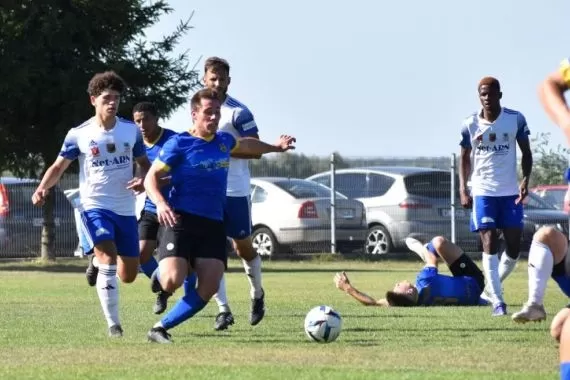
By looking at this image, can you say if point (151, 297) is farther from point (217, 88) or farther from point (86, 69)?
point (86, 69)

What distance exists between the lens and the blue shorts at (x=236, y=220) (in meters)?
12.8

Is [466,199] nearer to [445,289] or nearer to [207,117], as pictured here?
[445,289]

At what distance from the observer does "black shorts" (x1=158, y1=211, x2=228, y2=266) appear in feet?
35.8

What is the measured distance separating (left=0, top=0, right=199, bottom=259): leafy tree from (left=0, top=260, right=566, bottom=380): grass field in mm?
11034

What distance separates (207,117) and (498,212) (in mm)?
4553

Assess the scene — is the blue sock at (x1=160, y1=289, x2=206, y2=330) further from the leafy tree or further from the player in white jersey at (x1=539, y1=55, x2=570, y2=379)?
the leafy tree

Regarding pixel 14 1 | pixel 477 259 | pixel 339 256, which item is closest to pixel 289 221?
pixel 339 256

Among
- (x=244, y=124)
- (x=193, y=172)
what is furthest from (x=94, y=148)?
(x=193, y=172)

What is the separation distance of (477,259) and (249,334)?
18.3 metres

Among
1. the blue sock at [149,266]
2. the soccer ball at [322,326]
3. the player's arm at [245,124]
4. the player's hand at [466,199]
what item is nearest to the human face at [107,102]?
the player's arm at [245,124]

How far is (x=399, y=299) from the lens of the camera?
15.1 meters

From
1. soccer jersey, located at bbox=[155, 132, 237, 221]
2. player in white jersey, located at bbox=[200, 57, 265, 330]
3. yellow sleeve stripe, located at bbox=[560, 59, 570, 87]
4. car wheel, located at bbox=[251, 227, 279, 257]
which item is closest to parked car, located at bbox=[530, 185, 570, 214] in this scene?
car wheel, located at bbox=[251, 227, 279, 257]

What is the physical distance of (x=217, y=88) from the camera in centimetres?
1253

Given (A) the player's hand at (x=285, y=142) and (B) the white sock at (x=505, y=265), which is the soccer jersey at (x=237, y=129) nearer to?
(A) the player's hand at (x=285, y=142)
